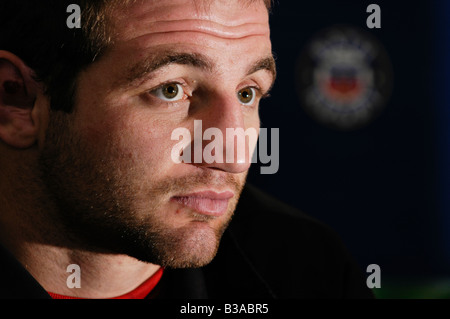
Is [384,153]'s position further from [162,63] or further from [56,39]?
[56,39]

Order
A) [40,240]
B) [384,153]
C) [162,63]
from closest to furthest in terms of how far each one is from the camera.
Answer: [162,63], [40,240], [384,153]

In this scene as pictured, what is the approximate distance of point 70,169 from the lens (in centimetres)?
130

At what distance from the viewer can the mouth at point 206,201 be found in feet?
4.19

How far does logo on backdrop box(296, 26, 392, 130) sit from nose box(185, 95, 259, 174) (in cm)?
197

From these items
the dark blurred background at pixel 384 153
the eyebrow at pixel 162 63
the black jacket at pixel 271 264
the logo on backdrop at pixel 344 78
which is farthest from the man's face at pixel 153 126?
the logo on backdrop at pixel 344 78

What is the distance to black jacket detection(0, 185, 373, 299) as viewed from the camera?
167 centimetres

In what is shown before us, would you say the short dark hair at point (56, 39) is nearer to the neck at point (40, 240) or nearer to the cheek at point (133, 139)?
the cheek at point (133, 139)

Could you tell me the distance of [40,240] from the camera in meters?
1.35

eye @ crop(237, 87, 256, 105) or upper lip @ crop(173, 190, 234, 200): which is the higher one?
eye @ crop(237, 87, 256, 105)

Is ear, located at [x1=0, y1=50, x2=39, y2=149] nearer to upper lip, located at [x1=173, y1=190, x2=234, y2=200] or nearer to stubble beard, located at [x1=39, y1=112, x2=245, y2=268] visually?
stubble beard, located at [x1=39, y1=112, x2=245, y2=268]

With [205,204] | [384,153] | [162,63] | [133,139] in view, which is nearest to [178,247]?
Result: [205,204]

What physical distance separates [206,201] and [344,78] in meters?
2.22

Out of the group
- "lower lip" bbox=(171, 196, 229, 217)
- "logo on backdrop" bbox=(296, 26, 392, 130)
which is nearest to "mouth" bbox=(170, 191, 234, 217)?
"lower lip" bbox=(171, 196, 229, 217)

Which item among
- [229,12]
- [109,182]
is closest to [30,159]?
[109,182]
